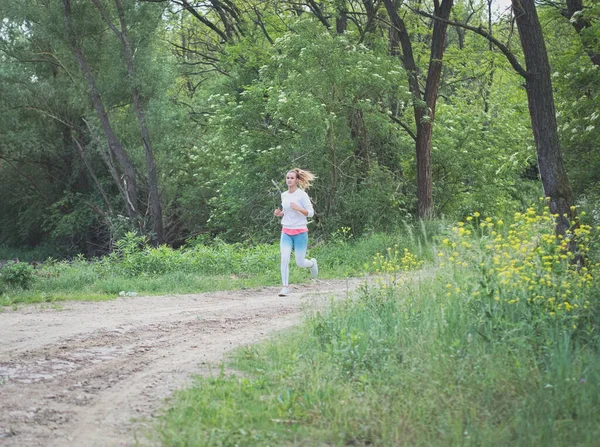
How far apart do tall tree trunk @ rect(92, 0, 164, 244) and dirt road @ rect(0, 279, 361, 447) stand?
13136mm

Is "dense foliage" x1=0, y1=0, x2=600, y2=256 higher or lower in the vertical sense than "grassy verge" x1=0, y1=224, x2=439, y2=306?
higher

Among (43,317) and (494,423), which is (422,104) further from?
(494,423)

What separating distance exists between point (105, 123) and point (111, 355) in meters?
18.8

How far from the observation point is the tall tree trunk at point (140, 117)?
26.1 metres

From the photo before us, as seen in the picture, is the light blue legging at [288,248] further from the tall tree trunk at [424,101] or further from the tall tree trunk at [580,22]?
the tall tree trunk at [424,101]

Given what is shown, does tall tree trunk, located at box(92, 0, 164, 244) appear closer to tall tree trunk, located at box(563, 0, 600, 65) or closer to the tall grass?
tall tree trunk, located at box(563, 0, 600, 65)

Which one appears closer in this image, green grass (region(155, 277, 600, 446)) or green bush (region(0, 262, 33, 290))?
green grass (region(155, 277, 600, 446))

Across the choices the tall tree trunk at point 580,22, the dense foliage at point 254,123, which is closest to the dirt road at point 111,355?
the dense foliage at point 254,123

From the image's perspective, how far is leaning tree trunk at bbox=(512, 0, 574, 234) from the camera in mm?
10789

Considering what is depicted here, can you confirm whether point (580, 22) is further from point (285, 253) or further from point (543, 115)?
point (285, 253)

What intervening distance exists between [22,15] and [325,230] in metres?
14.1

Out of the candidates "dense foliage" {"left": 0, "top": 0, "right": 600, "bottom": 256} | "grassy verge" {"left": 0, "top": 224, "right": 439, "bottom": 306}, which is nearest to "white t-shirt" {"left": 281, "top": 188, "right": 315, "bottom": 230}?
"grassy verge" {"left": 0, "top": 224, "right": 439, "bottom": 306}

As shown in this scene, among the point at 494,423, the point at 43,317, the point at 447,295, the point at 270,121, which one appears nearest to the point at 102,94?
the point at 270,121

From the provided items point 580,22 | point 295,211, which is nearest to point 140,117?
point 295,211
